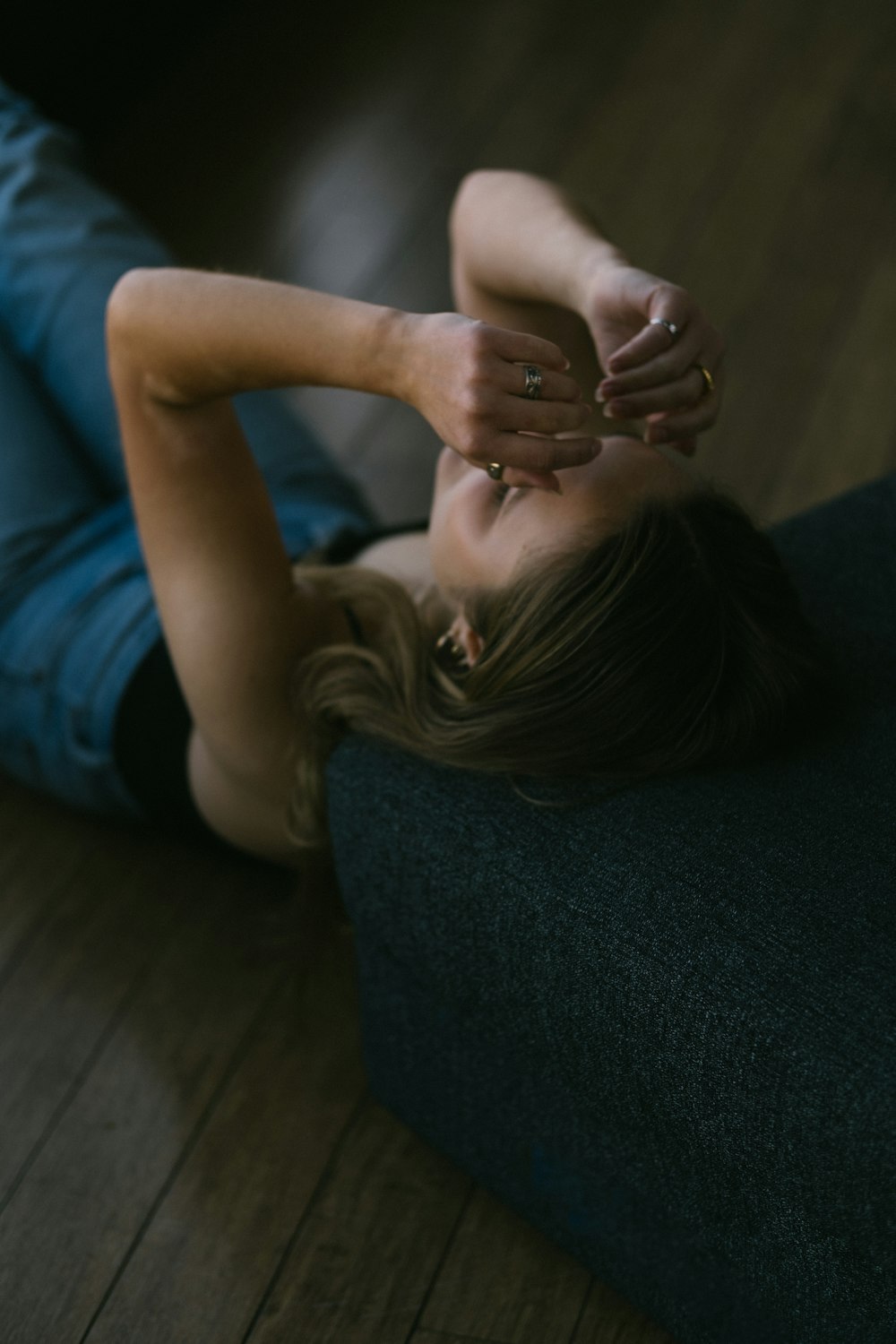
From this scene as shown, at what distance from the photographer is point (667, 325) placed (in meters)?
1.15

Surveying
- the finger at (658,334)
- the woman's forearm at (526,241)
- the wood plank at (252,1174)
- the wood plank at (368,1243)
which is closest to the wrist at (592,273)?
the woman's forearm at (526,241)

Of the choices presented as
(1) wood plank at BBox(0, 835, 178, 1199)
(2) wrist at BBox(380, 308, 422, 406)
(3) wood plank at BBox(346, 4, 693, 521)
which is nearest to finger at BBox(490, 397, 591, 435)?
(2) wrist at BBox(380, 308, 422, 406)

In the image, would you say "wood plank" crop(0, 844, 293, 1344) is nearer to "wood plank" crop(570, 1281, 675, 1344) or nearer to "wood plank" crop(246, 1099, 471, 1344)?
"wood plank" crop(246, 1099, 471, 1344)

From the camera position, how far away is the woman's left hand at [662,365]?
1.14 m

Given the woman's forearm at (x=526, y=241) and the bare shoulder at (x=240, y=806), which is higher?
the woman's forearm at (x=526, y=241)

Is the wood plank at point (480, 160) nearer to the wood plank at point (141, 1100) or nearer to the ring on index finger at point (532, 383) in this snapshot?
the wood plank at point (141, 1100)

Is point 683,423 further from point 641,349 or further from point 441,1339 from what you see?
point 441,1339

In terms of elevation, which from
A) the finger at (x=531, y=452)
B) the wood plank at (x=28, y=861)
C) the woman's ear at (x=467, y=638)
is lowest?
the wood plank at (x=28, y=861)

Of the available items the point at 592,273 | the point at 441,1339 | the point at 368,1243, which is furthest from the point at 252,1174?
the point at 592,273

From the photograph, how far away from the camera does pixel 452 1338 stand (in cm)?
124

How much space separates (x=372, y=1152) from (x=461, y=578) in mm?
672

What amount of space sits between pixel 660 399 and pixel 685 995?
1.75 feet

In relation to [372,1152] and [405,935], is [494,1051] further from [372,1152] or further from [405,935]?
[372,1152]

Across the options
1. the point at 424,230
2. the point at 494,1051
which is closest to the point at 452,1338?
the point at 494,1051
